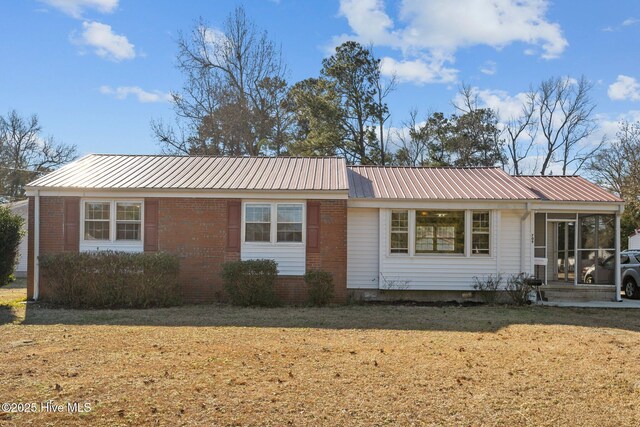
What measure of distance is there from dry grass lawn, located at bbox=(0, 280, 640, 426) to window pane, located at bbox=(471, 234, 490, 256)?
3.27m

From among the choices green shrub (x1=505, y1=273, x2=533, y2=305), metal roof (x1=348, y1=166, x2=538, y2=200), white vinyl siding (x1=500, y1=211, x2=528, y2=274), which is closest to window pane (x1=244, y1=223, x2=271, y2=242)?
metal roof (x1=348, y1=166, x2=538, y2=200)

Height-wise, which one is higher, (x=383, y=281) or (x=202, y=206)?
(x=202, y=206)

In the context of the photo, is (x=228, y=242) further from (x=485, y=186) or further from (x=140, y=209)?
(x=485, y=186)

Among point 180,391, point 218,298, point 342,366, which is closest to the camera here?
point 180,391

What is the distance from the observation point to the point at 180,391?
18.1 ft

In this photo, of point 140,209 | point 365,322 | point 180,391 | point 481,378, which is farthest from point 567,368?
point 140,209

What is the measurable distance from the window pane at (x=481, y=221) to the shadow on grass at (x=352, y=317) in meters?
2.31

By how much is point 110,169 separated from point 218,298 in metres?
5.46

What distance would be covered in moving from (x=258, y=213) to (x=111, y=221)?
160 inches

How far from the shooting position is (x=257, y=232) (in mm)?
13547

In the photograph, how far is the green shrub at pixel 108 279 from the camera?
12.1 metres

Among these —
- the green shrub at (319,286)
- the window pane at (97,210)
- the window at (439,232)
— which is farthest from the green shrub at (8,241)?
the window at (439,232)

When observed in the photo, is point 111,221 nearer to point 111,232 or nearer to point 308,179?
point 111,232

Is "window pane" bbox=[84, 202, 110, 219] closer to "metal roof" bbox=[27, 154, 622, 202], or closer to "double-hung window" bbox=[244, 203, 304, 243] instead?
"metal roof" bbox=[27, 154, 622, 202]
